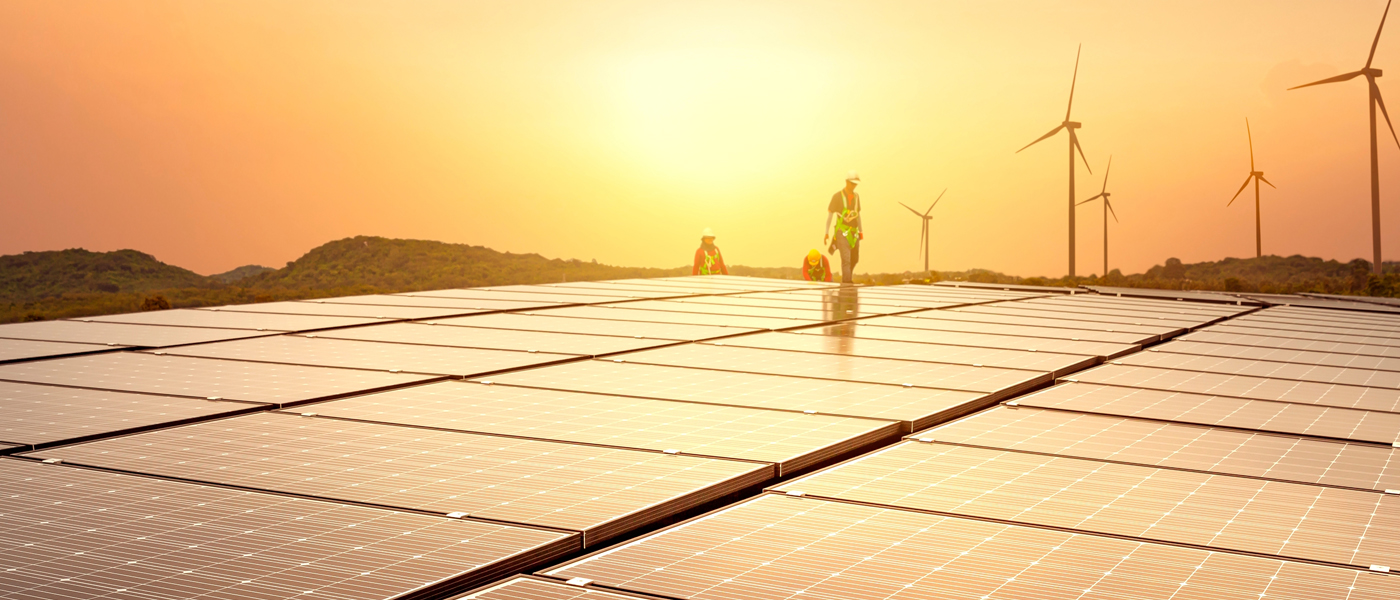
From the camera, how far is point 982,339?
11672 millimetres

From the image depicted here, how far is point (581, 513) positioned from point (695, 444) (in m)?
1.50

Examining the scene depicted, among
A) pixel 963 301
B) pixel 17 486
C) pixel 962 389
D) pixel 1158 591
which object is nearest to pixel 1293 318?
pixel 963 301

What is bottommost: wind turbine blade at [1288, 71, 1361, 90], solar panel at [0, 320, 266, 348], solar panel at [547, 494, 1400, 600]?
solar panel at [547, 494, 1400, 600]

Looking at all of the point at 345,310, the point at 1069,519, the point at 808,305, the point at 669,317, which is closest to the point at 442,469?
the point at 1069,519

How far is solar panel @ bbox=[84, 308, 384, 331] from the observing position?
1294 centimetres

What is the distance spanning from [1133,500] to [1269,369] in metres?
6.18

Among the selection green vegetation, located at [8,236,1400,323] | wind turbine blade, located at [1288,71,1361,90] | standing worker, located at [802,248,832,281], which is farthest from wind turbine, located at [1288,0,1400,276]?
standing worker, located at [802,248,832,281]

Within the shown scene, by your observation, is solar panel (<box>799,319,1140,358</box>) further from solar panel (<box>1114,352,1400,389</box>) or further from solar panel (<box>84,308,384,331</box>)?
solar panel (<box>84,308,384,331</box>)

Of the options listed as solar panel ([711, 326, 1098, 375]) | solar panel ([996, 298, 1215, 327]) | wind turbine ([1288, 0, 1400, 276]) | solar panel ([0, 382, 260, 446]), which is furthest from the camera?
wind turbine ([1288, 0, 1400, 276])

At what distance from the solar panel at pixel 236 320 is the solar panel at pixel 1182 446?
925cm

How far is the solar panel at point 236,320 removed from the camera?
510 inches

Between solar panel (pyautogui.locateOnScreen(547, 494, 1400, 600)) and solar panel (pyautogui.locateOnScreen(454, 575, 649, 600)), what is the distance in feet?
0.30

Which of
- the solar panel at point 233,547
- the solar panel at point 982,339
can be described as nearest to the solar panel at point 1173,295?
the solar panel at point 982,339

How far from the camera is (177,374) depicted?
8594mm
